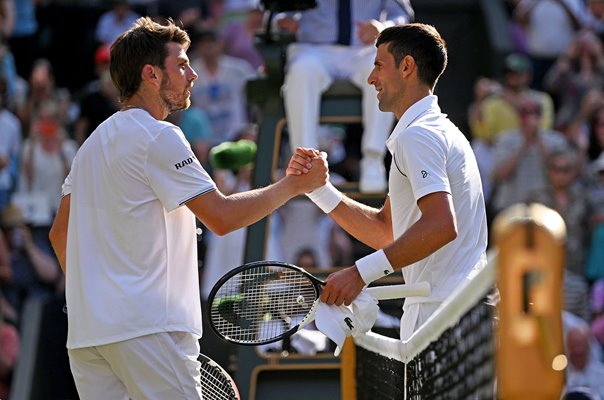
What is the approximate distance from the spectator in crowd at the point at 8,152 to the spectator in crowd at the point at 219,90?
1.67 m

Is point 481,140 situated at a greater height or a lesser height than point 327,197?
greater

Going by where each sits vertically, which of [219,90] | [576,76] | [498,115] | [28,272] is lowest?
[28,272]

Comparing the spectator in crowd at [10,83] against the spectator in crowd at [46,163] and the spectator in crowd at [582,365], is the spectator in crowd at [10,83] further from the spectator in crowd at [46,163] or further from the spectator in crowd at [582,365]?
the spectator in crowd at [582,365]

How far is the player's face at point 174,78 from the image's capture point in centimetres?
504

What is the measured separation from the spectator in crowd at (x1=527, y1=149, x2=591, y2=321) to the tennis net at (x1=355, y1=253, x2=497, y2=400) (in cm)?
576

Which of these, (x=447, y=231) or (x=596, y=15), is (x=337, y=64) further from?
(x=596, y=15)

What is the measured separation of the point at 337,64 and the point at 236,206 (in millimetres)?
4124

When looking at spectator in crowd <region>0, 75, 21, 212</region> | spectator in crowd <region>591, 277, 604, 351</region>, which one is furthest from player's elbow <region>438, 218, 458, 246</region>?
spectator in crowd <region>0, 75, 21, 212</region>

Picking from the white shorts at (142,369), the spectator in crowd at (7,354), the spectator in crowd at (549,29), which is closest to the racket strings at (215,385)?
the white shorts at (142,369)

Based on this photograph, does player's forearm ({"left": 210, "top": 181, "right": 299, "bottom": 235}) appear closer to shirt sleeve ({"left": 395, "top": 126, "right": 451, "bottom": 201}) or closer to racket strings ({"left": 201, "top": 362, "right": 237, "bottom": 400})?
shirt sleeve ({"left": 395, "top": 126, "right": 451, "bottom": 201})

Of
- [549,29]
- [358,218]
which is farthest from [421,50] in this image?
[549,29]

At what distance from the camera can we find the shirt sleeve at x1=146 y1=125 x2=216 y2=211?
475 centimetres

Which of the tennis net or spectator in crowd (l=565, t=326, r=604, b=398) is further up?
the tennis net

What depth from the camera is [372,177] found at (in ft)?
28.0
